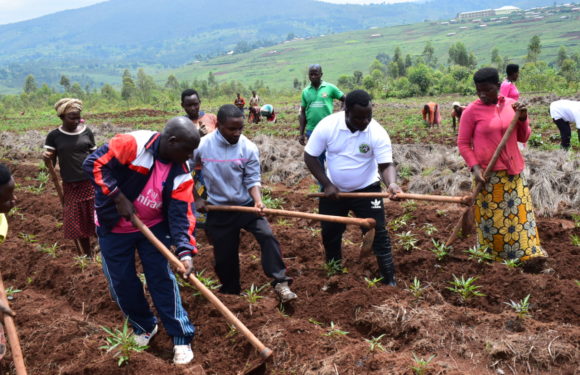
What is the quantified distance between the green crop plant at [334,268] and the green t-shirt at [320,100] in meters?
2.47

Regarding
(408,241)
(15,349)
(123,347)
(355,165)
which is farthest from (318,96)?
(15,349)

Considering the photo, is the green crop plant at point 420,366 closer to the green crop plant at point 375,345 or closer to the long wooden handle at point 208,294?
the green crop plant at point 375,345

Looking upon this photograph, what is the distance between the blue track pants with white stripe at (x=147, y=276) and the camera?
3.25 meters

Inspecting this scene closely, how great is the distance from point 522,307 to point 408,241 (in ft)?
5.29

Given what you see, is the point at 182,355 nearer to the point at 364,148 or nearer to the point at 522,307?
the point at 364,148

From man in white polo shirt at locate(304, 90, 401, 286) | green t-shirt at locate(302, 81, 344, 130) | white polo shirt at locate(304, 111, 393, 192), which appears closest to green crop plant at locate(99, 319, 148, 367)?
man in white polo shirt at locate(304, 90, 401, 286)

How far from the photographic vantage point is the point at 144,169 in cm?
307

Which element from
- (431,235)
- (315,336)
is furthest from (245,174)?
(431,235)

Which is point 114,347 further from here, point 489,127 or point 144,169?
point 489,127

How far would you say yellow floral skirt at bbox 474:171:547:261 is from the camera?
4.27 meters

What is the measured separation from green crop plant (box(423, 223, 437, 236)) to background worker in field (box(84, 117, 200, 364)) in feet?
10.0

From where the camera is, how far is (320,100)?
6570mm

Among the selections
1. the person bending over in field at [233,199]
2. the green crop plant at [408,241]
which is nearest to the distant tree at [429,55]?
the green crop plant at [408,241]

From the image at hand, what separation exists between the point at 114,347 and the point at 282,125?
15.5 metres
